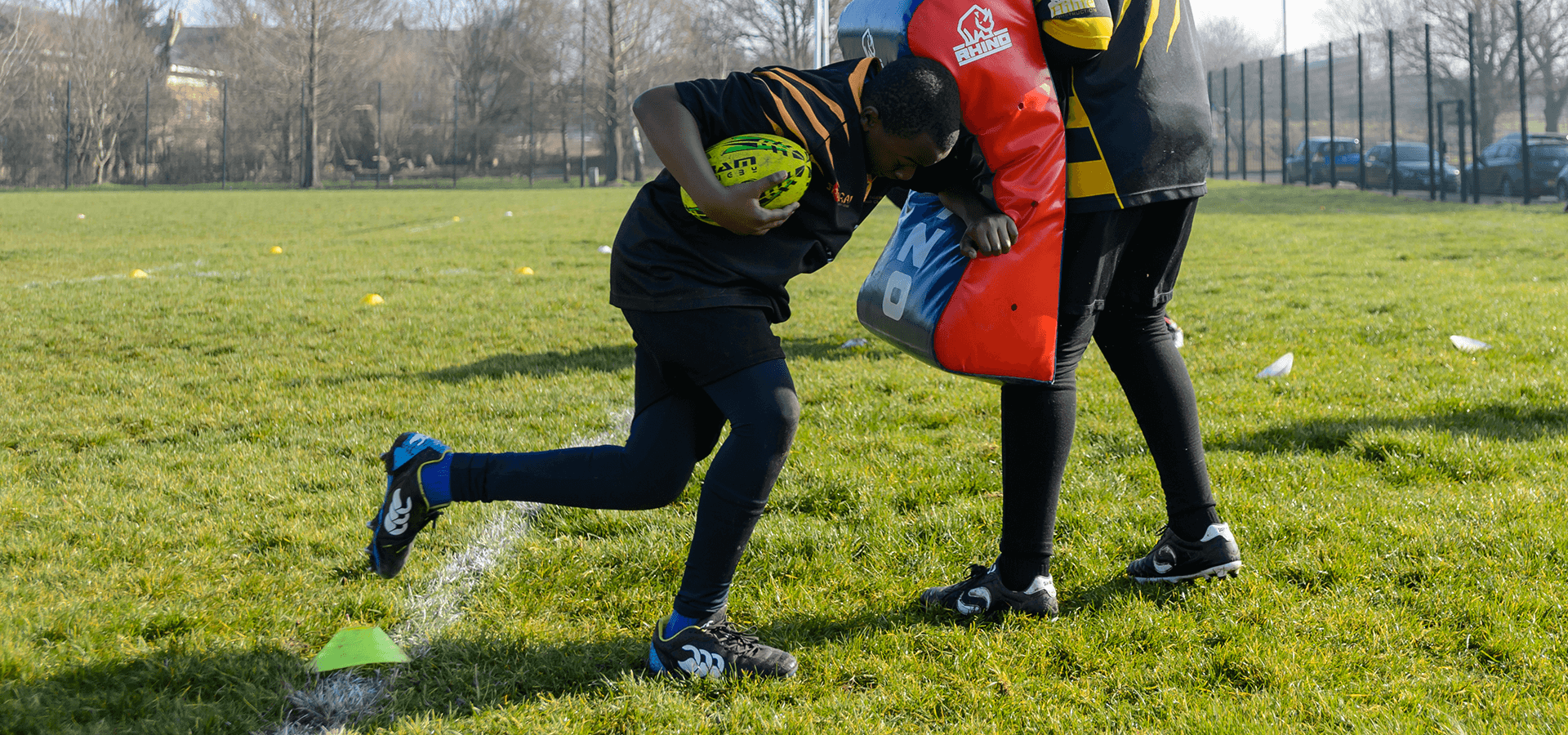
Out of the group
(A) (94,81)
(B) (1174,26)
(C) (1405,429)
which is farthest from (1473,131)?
(A) (94,81)

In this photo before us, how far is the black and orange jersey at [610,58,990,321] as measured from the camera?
1982 mm

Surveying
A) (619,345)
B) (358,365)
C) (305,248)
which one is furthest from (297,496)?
(305,248)

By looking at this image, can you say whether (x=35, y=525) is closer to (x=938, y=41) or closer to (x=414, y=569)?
(x=414, y=569)

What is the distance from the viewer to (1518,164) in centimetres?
1850

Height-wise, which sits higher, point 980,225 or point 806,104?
point 806,104

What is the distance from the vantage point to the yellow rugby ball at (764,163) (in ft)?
6.27

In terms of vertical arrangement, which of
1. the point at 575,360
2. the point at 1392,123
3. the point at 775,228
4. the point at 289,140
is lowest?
the point at 575,360

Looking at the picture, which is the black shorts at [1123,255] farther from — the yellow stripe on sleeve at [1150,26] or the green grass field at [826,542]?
the green grass field at [826,542]

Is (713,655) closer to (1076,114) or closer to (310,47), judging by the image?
(1076,114)

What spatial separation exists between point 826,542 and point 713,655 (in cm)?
80

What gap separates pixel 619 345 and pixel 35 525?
3.35 m

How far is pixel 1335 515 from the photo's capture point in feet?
9.79

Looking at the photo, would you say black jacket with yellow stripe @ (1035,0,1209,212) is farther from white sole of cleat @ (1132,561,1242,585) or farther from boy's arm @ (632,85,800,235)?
white sole of cleat @ (1132,561,1242,585)

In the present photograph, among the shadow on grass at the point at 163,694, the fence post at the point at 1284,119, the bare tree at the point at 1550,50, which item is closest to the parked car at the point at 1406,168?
the fence post at the point at 1284,119
